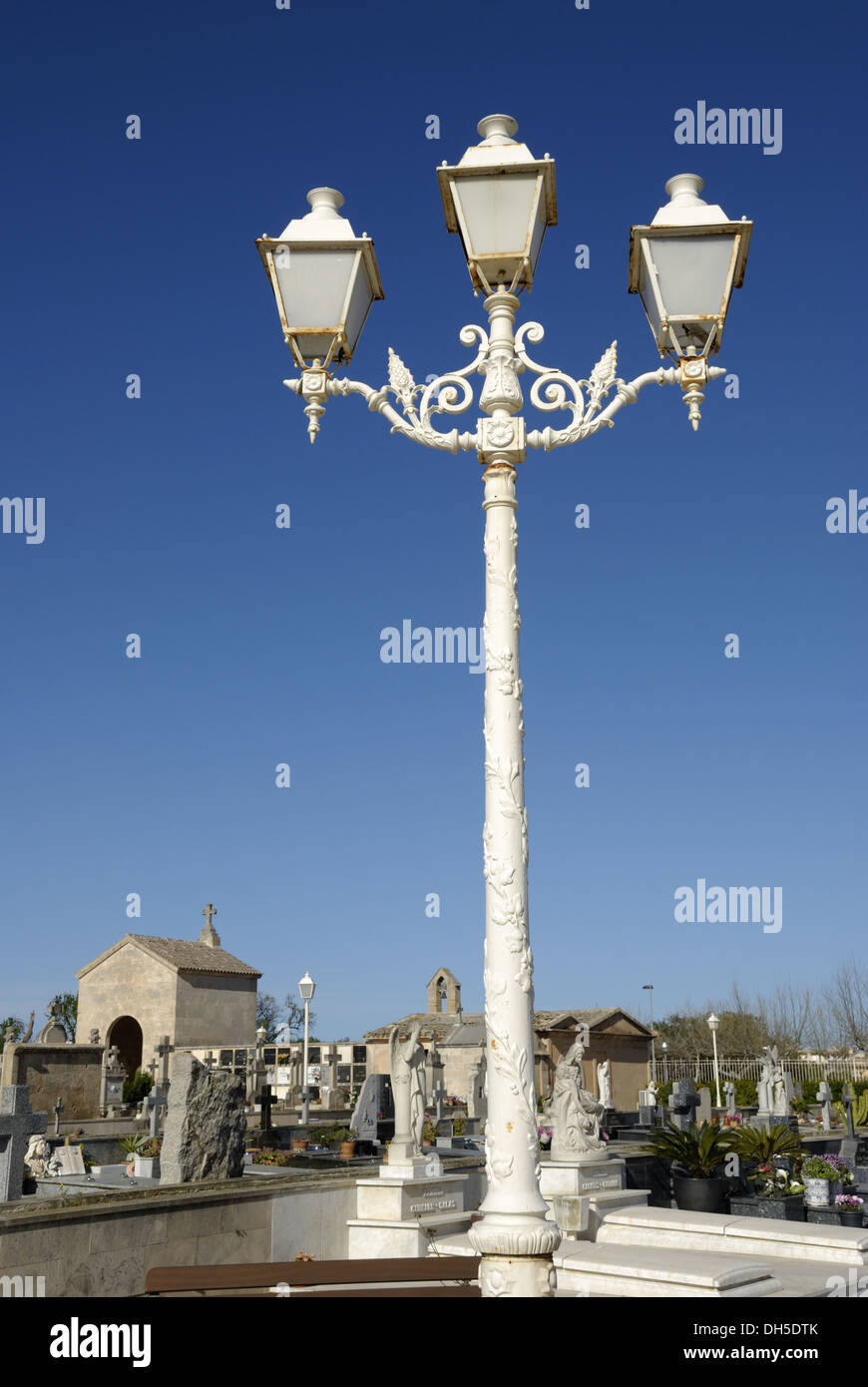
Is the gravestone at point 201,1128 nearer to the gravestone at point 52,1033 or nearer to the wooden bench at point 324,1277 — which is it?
the wooden bench at point 324,1277

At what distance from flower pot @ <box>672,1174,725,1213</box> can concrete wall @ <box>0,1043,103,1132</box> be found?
18.9 meters

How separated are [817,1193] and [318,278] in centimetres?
1209

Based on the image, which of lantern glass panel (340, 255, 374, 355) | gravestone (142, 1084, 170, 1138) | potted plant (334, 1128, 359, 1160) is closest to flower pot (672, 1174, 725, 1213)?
potted plant (334, 1128, 359, 1160)

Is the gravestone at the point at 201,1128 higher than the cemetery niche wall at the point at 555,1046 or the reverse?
higher

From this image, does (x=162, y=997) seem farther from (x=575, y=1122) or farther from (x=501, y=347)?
(x=501, y=347)

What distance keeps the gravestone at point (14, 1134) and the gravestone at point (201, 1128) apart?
48.4 inches

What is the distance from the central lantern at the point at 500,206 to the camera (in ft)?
17.4

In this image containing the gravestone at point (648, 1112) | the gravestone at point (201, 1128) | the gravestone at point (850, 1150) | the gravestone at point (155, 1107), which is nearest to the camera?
the gravestone at point (201, 1128)

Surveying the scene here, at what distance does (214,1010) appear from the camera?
41781 mm

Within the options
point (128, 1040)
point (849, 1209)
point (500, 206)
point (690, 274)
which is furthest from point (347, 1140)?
point (128, 1040)

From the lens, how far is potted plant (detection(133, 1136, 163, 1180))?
1246cm

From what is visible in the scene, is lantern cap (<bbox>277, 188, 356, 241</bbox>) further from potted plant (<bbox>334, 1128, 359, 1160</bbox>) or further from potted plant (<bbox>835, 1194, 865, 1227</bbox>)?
potted plant (<bbox>835, 1194, 865, 1227</bbox>)

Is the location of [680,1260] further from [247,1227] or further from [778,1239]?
[247,1227]

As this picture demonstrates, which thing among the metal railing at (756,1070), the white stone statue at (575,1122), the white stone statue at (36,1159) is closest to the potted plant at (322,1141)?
the white stone statue at (36,1159)
